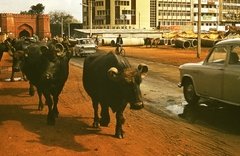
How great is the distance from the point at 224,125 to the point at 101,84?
3.25 metres

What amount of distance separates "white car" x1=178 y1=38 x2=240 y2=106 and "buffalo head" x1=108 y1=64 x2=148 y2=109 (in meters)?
3.16

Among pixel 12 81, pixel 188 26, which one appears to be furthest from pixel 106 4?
pixel 12 81

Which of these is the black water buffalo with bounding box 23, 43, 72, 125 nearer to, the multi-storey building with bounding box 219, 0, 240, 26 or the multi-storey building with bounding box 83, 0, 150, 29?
the multi-storey building with bounding box 83, 0, 150, 29

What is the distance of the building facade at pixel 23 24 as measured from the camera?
82250 mm

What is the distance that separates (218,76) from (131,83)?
365 centimetres

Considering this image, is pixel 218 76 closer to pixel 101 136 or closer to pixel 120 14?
pixel 101 136

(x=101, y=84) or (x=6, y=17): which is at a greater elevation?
(x=6, y=17)

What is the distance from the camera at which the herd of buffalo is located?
6402 mm

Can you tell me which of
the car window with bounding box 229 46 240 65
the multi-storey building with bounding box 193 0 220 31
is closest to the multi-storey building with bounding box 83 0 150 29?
the multi-storey building with bounding box 193 0 220 31

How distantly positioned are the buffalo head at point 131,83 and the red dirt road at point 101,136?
921 millimetres

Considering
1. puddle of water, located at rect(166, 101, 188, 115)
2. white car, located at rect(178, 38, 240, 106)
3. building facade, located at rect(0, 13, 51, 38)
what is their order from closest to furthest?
white car, located at rect(178, 38, 240, 106) < puddle of water, located at rect(166, 101, 188, 115) < building facade, located at rect(0, 13, 51, 38)

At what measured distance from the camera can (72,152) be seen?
629 centimetres

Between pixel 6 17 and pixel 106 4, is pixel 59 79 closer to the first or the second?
pixel 6 17

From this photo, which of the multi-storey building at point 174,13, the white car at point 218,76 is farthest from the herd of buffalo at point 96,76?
the multi-storey building at point 174,13
